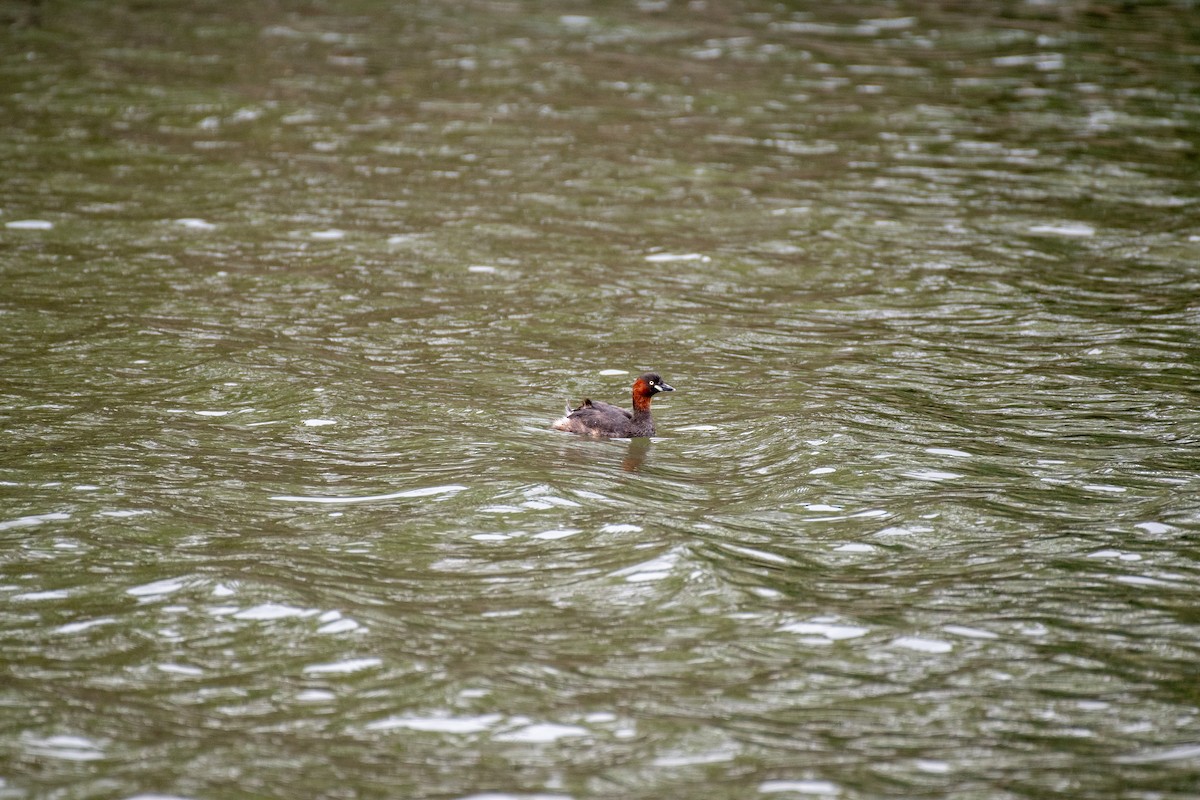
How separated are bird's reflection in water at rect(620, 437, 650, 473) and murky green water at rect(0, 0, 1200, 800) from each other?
0.09 m

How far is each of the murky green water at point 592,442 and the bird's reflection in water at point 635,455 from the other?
91 mm

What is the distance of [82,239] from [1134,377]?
1242 centimetres

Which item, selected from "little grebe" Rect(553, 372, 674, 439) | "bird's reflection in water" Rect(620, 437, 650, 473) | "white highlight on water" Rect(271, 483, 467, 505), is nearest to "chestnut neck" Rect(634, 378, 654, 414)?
"little grebe" Rect(553, 372, 674, 439)

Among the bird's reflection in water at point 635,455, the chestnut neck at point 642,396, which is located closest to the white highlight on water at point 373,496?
the bird's reflection in water at point 635,455

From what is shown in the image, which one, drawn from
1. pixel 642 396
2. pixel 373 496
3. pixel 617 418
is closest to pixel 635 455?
pixel 617 418

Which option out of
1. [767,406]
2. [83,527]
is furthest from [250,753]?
[767,406]

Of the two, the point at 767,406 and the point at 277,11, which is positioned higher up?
the point at 277,11

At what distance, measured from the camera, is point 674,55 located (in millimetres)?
28656

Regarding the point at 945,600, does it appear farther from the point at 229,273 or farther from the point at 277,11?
the point at 277,11

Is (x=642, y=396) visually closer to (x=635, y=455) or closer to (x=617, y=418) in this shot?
(x=617, y=418)

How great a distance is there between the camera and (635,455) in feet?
38.5

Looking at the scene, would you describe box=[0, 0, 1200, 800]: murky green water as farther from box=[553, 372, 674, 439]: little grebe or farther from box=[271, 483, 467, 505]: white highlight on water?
box=[553, 372, 674, 439]: little grebe

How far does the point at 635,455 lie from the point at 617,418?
345 millimetres

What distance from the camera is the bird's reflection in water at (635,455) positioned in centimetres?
1144
